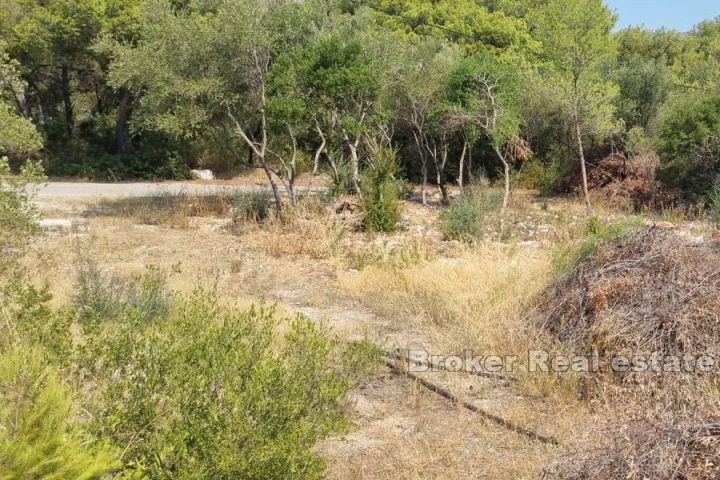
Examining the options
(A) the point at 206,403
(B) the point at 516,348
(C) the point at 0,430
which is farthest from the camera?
(B) the point at 516,348

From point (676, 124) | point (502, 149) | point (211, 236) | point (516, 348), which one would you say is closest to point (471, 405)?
point (516, 348)

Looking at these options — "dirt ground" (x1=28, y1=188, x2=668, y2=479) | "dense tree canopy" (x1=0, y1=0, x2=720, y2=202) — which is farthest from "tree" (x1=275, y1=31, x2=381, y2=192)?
"dirt ground" (x1=28, y1=188, x2=668, y2=479)

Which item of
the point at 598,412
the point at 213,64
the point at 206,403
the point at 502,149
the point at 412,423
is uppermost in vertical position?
the point at 213,64

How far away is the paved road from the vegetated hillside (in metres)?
11.5

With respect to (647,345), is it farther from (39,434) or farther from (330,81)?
(330,81)

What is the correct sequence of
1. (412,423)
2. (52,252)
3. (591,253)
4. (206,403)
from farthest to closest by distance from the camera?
(52,252) → (591,253) → (412,423) → (206,403)

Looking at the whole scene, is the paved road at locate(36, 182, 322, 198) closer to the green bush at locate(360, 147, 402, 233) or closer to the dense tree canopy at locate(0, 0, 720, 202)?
the dense tree canopy at locate(0, 0, 720, 202)

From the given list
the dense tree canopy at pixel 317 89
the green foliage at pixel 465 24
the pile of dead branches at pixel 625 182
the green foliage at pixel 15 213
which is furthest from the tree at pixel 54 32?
the pile of dead branches at pixel 625 182

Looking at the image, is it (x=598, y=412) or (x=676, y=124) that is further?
(x=676, y=124)

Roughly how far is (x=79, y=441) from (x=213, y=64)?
10.9 meters

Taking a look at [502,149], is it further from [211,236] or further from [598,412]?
[598,412]

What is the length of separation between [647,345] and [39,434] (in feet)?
12.9

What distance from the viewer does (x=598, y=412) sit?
3533 mm

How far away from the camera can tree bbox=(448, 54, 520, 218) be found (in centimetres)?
1300
